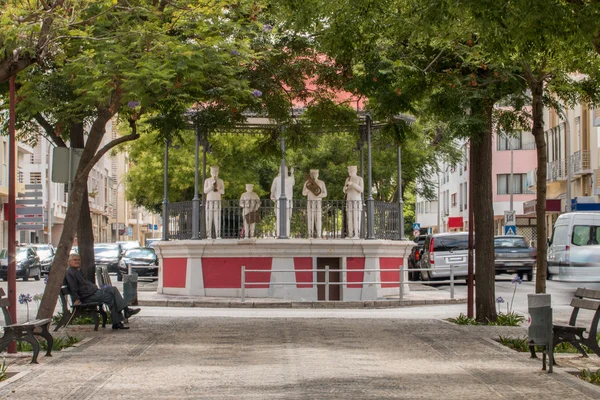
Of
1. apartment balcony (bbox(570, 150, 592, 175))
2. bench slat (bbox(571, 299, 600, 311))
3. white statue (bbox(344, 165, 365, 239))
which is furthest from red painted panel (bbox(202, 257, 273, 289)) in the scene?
apartment balcony (bbox(570, 150, 592, 175))

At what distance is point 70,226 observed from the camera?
17.9 m

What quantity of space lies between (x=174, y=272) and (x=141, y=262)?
1431 centimetres

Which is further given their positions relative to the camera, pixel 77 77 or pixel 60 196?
pixel 60 196

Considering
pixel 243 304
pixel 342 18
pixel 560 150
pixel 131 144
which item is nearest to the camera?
pixel 342 18

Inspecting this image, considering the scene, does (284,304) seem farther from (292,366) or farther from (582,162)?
(582,162)

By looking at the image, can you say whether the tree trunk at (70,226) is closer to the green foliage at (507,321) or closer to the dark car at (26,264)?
the green foliage at (507,321)

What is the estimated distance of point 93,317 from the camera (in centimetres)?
1869

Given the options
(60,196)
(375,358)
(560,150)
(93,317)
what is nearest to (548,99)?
(375,358)

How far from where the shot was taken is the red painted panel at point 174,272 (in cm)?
3072

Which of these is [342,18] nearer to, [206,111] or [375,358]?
[375,358]

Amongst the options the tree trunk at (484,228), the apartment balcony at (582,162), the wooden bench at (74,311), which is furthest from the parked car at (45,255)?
the tree trunk at (484,228)

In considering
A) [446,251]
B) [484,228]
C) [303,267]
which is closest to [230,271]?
[303,267]

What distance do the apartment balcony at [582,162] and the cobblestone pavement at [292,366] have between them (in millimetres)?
39302

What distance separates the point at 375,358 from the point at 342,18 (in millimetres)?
4398
